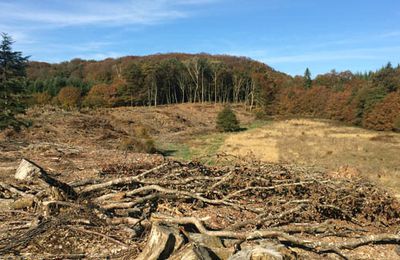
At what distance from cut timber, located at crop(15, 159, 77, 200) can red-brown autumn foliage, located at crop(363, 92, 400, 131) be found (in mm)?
45536

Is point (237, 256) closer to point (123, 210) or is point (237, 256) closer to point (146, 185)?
point (123, 210)

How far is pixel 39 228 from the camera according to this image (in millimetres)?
4414

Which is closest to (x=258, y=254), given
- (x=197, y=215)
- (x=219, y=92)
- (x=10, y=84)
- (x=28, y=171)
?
(x=197, y=215)

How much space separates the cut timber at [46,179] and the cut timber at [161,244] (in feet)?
6.65

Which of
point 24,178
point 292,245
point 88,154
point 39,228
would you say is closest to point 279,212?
point 292,245

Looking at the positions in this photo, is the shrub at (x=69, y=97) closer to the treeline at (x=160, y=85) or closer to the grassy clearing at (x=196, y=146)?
the treeline at (x=160, y=85)

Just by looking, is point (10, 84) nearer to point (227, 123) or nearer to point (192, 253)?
point (192, 253)

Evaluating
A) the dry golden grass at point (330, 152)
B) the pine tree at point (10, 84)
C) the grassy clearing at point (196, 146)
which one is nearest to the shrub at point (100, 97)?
the grassy clearing at point (196, 146)

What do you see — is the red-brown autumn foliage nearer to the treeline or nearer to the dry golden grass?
the dry golden grass

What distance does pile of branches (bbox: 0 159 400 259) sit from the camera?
13.3 feet

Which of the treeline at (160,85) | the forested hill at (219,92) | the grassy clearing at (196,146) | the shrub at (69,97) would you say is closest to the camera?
the grassy clearing at (196,146)

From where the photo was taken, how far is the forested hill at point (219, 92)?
52.4 metres

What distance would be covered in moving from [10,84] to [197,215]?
54.3 ft

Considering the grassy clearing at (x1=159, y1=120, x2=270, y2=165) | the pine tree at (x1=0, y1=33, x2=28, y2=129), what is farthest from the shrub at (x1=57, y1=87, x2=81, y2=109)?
the pine tree at (x1=0, y1=33, x2=28, y2=129)
